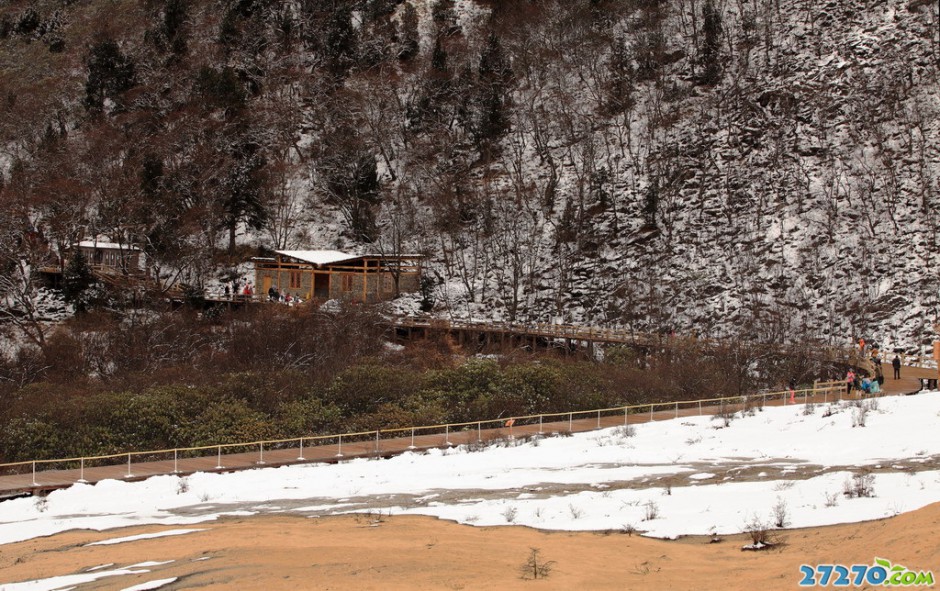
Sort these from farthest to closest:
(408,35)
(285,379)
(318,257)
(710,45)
Result: (408,35) < (710,45) < (318,257) < (285,379)

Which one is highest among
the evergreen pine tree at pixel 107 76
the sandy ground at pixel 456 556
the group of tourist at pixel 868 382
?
the evergreen pine tree at pixel 107 76

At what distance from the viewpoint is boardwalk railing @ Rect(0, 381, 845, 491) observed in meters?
21.8

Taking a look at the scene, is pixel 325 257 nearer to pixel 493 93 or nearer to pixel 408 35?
pixel 493 93

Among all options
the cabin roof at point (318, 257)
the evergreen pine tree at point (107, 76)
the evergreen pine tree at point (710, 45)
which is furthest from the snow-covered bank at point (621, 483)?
the evergreen pine tree at point (107, 76)

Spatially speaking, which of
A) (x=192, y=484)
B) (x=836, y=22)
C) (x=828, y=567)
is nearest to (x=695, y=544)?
(x=828, y=567)

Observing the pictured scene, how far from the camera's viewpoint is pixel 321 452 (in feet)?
78.6

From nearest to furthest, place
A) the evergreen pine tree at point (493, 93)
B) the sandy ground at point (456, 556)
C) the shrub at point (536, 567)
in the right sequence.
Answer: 1. the sandy ground at point (456, 556)
2. the shrub at point (536, 567)
3. the evergreen pine tree at point (493, 93)

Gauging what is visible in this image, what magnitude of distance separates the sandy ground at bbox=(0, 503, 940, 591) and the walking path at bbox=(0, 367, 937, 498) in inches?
242

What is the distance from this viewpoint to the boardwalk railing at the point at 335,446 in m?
21.8

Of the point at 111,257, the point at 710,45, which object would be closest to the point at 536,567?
the point at 111,257

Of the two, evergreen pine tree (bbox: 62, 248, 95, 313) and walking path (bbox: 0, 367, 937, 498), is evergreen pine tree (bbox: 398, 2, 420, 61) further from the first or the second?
walking path (bbox: 0, 367, 937, 498)

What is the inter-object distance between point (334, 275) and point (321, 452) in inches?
1229

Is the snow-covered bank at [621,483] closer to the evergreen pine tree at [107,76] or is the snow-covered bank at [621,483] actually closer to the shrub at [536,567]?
the shrub at [536,567]

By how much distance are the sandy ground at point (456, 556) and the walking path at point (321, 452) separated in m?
6.15
